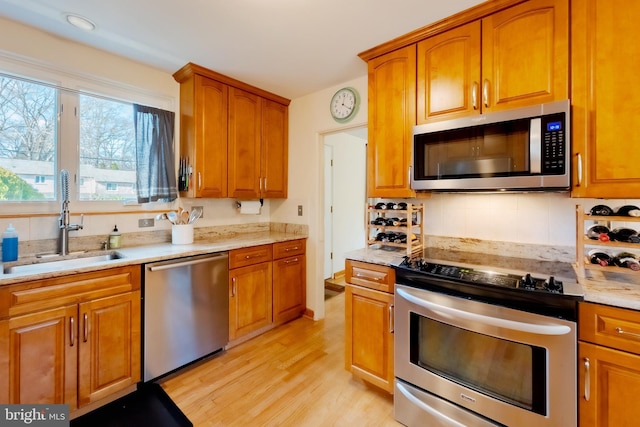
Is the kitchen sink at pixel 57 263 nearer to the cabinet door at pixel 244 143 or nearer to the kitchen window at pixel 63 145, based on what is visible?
the kitchen window at pixel 63 145

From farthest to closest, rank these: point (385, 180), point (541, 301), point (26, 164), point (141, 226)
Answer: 1. point (141, 226)
2. point (385, 180)
3. point (26, 164)
4. point (541, 301)

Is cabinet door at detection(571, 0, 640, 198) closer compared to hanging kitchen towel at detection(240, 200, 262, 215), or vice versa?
cabinet door at detection(571, 0, 640, 198)

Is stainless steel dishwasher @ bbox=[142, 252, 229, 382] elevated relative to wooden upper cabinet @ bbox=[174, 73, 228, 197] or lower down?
lower down

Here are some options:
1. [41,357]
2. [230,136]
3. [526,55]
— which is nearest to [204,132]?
[230,136]

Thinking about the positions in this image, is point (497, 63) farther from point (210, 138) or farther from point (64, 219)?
point (64, 219)

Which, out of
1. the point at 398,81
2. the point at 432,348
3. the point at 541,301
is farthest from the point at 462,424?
the point at 398,81

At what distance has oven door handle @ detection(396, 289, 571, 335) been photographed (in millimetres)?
1195

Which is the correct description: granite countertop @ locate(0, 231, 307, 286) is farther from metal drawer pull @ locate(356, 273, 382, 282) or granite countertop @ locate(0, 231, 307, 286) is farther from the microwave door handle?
the microwave door handle

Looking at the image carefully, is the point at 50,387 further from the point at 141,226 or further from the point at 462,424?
the point at 462,424

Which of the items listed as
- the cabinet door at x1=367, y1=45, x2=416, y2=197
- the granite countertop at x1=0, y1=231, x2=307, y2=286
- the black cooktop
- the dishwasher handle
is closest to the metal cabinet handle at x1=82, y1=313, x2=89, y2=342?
the granite countertop at x1=0, y1=231, x2=307, y2=286

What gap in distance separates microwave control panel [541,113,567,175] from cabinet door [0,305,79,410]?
2792mm

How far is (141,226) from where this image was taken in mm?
2439

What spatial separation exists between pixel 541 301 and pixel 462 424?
771 mm

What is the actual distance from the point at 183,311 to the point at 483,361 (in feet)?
6.64
